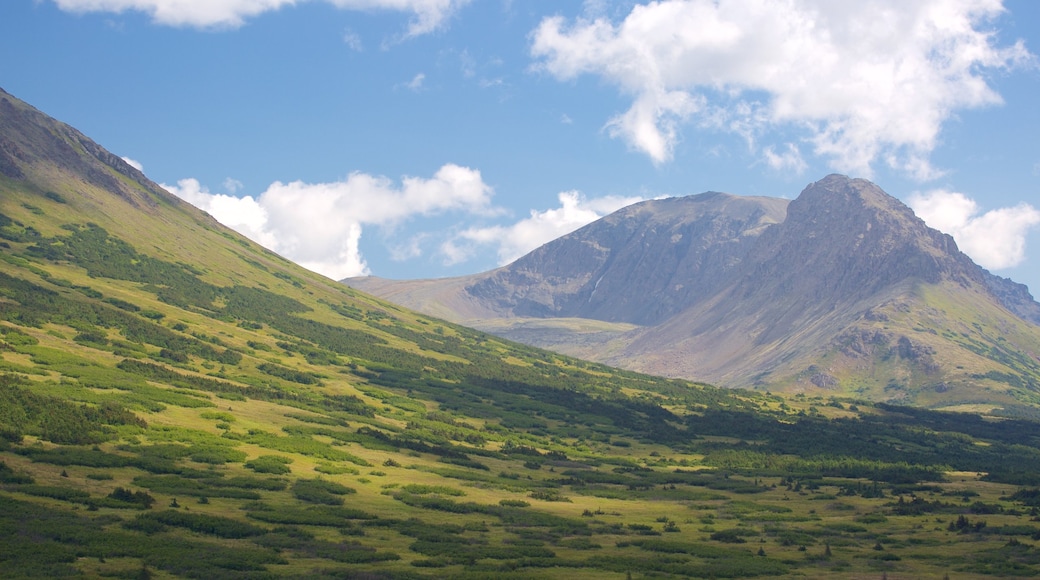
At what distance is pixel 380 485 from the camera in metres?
88.6

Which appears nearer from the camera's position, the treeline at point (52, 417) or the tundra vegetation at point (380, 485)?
the tundra vegetation at point (380, 485)

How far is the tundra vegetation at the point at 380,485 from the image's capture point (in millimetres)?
55969

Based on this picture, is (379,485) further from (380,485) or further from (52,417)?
(52,417)

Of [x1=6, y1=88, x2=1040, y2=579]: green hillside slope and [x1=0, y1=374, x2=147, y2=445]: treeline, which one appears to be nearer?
[x1=6, y1=88, x2=1040, y2=579]: green hillside slope

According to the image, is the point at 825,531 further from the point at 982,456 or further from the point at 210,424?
the point at 982,456

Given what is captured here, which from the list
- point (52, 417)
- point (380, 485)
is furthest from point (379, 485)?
point (52, 417)

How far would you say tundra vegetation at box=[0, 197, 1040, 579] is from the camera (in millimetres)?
55969

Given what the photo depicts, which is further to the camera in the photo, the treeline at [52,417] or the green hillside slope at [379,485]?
the treeline at [52,417]

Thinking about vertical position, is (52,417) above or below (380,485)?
above

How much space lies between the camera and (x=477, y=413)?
176 meters

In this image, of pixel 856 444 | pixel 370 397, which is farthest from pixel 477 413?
pixel 856 444

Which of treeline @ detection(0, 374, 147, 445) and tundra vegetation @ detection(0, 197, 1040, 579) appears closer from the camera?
tundra vegetation @ detection(0, 197, 1040, 579)

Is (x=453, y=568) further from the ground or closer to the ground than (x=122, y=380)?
closer to the ground

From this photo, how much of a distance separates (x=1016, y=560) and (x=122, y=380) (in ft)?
325
